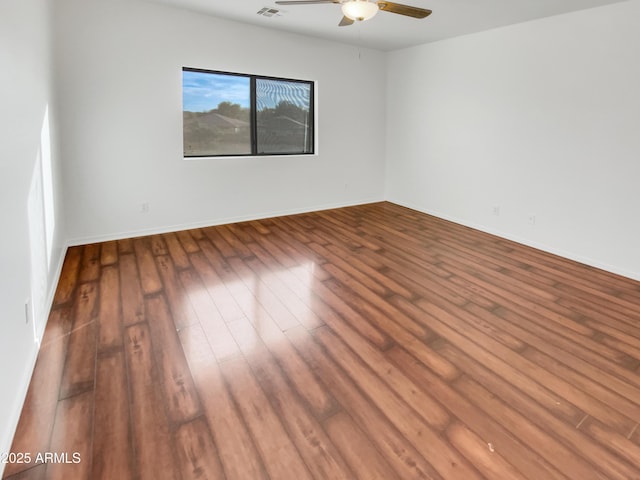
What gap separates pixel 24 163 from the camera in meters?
2.06

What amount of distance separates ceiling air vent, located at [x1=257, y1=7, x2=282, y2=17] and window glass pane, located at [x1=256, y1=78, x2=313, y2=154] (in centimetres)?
93

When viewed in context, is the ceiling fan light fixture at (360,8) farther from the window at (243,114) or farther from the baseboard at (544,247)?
the baseboard at (544,247)

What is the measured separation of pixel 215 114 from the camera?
4793mm

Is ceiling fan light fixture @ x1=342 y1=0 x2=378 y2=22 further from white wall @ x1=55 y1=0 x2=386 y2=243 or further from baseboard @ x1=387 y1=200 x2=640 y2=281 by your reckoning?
baseboard @ x1=387 y1=200 x2=640 y2=281

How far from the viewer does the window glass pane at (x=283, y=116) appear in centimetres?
505

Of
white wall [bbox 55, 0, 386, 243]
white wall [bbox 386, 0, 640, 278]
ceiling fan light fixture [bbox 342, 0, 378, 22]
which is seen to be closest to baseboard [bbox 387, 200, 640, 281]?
white wall [bbox 386, 0, 640, 278]

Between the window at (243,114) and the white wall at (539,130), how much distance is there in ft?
5.89

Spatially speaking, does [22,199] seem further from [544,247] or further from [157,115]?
[544,247]

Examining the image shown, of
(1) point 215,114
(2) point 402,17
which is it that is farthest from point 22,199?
(2) point 402,17

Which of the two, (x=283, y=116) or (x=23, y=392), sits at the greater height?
(x=283, y=116)

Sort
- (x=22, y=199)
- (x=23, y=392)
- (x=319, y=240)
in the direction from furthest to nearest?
1. (x=319, y=240)
2. (x=22, y=199)
3. (x=23, y=392)

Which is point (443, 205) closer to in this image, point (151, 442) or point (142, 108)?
point (142, 108)

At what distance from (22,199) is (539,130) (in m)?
4.67

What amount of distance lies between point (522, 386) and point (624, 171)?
2.72 meters
